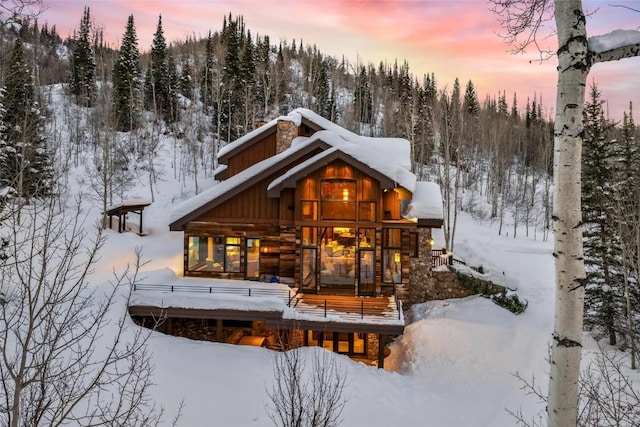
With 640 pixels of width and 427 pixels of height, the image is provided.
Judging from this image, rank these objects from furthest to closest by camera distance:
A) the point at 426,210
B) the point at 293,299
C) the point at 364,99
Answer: the point at 364,99 < the point at 426,210 < the point at 293,299

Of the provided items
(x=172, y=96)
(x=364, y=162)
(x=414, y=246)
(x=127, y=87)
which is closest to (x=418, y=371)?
(x=414, y=246)

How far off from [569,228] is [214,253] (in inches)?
659

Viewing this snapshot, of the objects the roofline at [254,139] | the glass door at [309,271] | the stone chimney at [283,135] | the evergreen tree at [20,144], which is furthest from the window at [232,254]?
the evergreen tree at [20,144]

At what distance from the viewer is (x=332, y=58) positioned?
84688 mm

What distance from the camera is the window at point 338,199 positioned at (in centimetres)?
1722

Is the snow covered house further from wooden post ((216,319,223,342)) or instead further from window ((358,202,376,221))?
wooden post ((216,319,223,342))

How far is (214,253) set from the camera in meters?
18.5

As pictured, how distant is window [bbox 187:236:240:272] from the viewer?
18469 mm

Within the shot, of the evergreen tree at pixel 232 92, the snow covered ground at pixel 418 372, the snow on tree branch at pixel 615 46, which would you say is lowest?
the snow covered ground at pixel 418 372

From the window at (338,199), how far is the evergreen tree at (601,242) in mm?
9591

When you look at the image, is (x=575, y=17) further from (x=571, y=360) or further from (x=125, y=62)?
(x=125, y=62)

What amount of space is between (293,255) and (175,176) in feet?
81.7

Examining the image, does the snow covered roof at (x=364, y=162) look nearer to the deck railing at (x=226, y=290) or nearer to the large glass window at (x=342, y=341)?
the deck railing at (x=226, y=290)

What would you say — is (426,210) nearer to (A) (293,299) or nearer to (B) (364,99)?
(A) (293,299)
